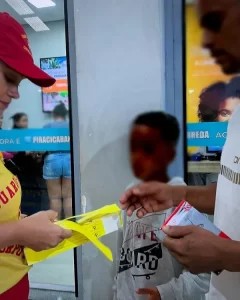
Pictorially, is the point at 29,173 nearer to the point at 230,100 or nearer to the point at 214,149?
the point at 214,149

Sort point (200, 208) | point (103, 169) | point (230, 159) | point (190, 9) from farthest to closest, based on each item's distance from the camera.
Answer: point (103, 169) < point (190, 9) < point (200, 208) < point (230, 159)

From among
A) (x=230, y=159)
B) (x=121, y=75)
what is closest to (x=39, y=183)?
(x=121, y=75)

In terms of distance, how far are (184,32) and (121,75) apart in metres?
0.33

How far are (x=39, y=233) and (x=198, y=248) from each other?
406mm

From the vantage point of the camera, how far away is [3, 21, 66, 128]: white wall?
65.5 inches

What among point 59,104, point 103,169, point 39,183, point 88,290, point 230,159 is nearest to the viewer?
point 230,159

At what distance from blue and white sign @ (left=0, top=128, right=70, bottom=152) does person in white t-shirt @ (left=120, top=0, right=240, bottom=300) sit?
74 cm

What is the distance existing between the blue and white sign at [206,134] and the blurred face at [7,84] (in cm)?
83

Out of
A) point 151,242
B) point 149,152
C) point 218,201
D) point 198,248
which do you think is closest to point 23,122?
point 149,152

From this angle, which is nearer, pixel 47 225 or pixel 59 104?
pixel 47 225

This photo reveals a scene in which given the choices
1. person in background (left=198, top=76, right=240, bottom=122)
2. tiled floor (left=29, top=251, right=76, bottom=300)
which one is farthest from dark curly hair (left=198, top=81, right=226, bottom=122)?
tiled floor (left=29, top=251, right=76, bottom=300)

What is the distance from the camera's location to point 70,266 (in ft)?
6.98

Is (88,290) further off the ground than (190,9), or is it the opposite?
(190,9)

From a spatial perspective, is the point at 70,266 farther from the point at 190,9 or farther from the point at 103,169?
the point at 190,9
